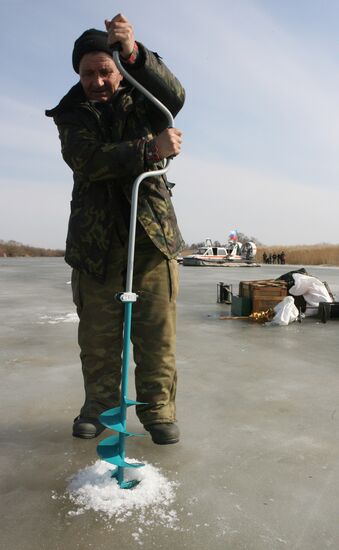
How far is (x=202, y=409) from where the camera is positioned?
262 cm

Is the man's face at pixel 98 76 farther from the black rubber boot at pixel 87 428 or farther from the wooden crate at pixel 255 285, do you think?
the wooden crate at pixel 255 285

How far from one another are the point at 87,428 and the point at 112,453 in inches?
16.4

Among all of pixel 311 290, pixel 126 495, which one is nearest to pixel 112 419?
pixel 126 495

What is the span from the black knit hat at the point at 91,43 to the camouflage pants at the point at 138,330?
0.82 metres

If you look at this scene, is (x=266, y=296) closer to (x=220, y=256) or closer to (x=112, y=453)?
(x=112, y=453)

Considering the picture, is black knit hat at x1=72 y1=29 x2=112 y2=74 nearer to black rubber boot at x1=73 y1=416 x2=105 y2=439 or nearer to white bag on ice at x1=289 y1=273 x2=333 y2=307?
black rubber boot at x1=73 y1=416 x2=105 y2=439

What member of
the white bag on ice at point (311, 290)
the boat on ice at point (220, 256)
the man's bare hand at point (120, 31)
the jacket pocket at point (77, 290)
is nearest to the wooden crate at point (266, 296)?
the white bag on ice at point (311, 290)

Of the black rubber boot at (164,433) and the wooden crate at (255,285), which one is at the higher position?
the wooden crate at (255,285)

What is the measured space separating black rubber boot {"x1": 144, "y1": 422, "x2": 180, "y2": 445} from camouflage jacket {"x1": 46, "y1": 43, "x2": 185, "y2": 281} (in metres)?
0.73

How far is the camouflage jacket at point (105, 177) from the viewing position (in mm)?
2027

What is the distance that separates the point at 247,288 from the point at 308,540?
5.08 m

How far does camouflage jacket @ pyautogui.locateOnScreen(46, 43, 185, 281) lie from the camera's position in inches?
79.8

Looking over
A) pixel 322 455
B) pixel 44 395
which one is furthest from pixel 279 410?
pixel 44 395

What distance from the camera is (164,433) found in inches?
84.2
